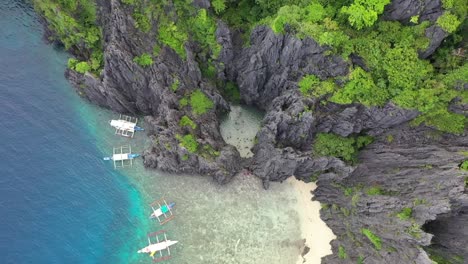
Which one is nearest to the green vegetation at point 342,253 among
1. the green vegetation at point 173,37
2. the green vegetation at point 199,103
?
the green vegetation at point 199,103

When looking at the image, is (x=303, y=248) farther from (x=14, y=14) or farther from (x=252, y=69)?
(x=14, y=14)

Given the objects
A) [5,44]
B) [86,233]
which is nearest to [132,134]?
[86,233]

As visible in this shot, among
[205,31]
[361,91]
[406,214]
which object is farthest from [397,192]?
[205,31]

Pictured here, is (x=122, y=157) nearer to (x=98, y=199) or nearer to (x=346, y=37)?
(x=98, y=199)

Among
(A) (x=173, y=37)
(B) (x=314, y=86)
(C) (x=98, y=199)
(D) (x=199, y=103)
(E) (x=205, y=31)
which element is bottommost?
(C) (x=98, y=199)

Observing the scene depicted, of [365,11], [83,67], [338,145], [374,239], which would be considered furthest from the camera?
[83,67]

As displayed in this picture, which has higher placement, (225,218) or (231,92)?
(231,92)

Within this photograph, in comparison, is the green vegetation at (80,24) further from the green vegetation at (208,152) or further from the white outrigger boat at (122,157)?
the green vegetation at (208,152)
